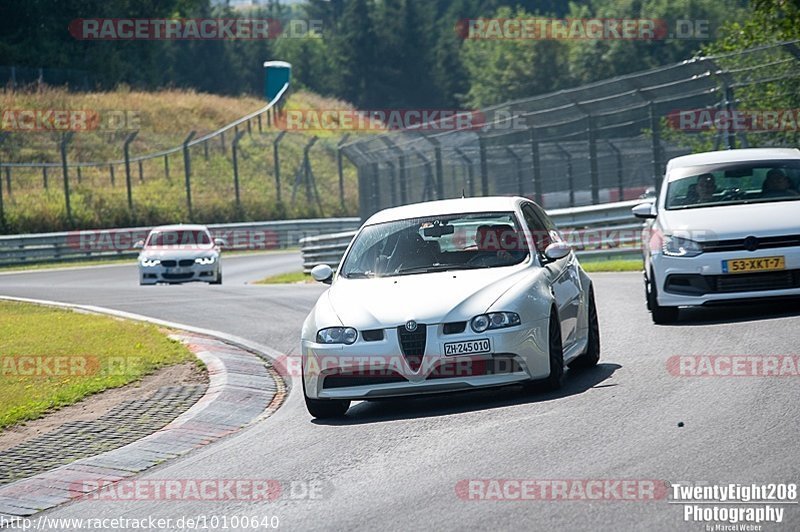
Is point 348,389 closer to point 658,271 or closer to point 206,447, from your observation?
point 206,447

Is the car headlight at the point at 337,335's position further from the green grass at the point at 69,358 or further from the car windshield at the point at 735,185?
the car windshield at the point at 735,185

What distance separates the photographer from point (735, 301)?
1243 cm

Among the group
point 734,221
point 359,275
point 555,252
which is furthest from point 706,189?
point 359,275

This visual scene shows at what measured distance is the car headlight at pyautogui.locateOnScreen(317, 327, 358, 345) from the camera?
930 cm

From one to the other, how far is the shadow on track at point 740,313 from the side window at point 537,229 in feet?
A: 7.97

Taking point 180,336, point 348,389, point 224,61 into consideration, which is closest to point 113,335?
point 180,336

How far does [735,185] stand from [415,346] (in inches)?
223

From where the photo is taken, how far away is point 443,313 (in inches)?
359

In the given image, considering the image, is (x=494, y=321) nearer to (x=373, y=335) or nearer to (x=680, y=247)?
(x=373, y=335)

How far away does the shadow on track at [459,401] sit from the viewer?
364 inches

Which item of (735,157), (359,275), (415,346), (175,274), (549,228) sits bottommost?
(175,274)

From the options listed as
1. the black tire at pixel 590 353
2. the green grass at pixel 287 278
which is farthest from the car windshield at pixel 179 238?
the black tire at pixel 590 353

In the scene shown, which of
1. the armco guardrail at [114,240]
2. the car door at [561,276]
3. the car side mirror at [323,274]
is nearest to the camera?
the car door at [561,276]

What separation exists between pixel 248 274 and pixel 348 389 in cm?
2455
